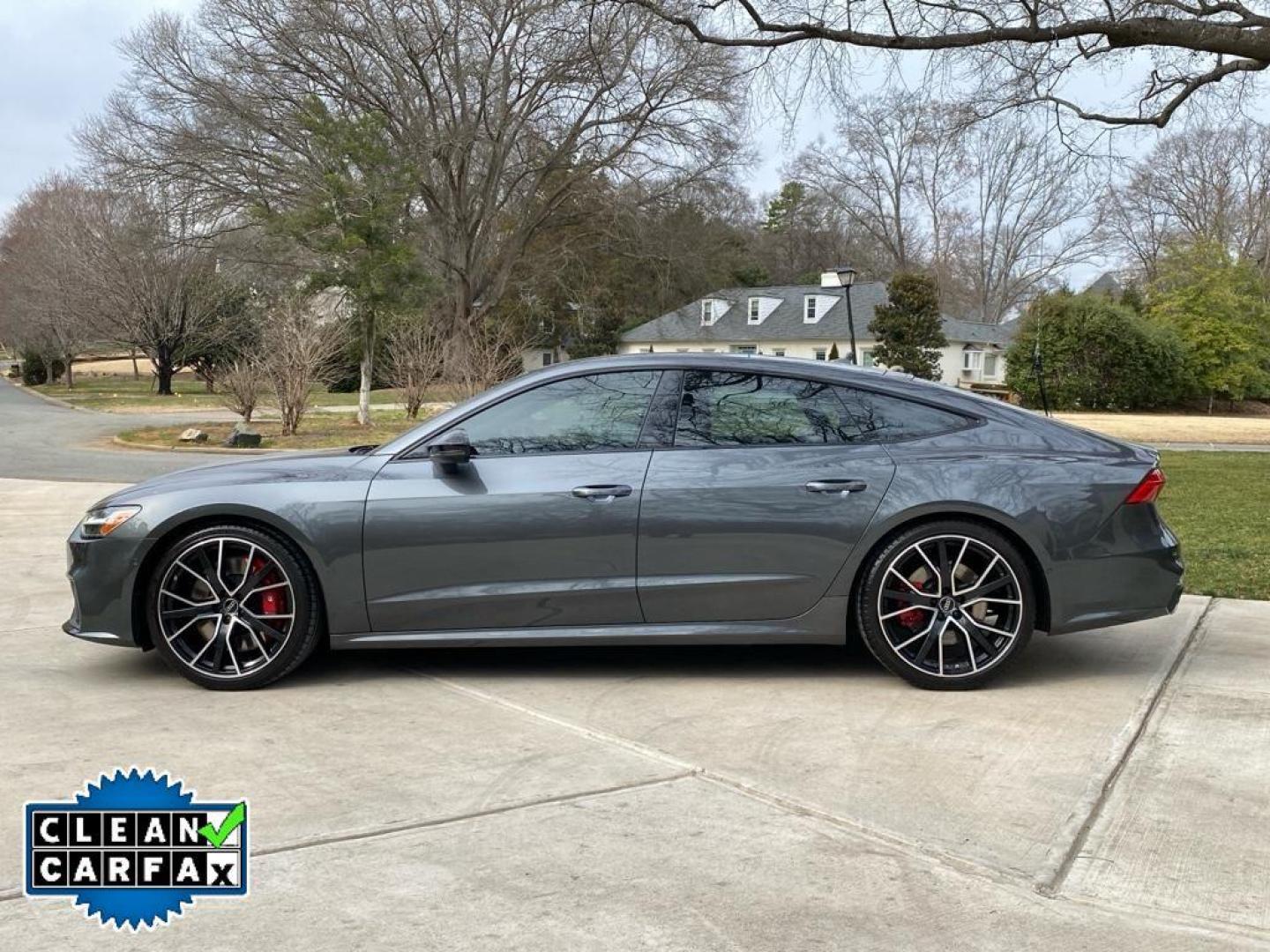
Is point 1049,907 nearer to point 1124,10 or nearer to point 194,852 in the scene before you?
point 194,852

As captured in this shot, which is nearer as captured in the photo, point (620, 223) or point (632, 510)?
point (632, 510)

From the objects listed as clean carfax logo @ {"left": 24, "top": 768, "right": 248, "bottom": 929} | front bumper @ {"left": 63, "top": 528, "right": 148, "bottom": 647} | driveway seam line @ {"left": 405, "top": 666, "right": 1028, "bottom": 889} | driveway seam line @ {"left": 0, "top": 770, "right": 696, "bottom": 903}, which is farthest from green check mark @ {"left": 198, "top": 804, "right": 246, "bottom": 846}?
front bumper @ {"left": 63, "top": 528, "right": 148, "bottom": 647}

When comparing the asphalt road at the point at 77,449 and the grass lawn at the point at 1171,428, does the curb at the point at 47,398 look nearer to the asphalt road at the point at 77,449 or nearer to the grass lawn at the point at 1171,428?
the asphalt road at the point at 77,449

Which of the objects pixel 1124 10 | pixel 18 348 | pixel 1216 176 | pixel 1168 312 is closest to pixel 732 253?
pixel 1168 312

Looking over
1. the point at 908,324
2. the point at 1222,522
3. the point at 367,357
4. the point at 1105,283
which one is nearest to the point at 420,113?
the point at 367,357

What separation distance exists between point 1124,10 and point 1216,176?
4896 cm

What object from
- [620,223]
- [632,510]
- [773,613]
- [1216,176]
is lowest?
[773,613]

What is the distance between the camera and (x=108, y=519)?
462 cm

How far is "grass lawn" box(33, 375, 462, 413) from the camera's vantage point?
34688mm

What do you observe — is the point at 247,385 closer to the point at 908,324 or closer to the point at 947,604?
the point at 947,604

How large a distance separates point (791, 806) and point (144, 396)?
42816mm

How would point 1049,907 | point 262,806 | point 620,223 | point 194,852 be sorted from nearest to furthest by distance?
point 1049,907
point 194,852
point 262,806
point 620,223

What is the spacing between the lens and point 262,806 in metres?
3.36

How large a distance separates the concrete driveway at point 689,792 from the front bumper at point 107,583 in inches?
10.4
